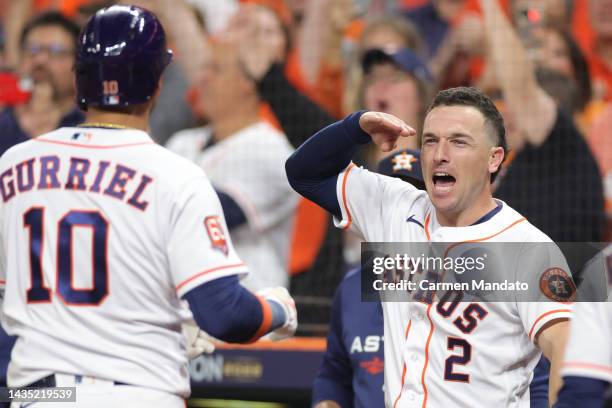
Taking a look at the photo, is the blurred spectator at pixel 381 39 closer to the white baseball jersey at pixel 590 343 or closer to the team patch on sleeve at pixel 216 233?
the team patch on sleeve at pixel 216 233

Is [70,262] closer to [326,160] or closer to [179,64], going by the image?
[326,160]

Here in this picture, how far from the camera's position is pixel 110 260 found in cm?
269

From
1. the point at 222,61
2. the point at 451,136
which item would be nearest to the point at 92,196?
the point at 451,136

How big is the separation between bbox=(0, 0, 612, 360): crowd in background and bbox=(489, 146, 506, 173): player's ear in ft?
6.55

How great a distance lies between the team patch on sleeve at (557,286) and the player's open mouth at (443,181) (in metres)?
0.35

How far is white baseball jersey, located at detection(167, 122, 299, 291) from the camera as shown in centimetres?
538

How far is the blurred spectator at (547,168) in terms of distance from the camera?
16.5ft

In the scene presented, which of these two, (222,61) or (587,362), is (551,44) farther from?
(587,362)

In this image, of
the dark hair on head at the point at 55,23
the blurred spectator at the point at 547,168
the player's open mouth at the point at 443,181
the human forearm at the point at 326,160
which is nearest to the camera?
the player's open mouth at the point at 443,181

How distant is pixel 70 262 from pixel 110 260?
4.1 inches

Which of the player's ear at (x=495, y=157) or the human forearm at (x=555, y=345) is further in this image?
the player's ear at (x=495, y=157)

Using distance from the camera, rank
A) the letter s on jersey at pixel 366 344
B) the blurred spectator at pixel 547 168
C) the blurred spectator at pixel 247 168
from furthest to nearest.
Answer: the blurred spectator at pixel 247 168 < the blurred spectator at pixel 547 168 < the letter s on jersey at pixel 366 344

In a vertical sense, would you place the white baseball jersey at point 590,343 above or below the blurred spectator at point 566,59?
below

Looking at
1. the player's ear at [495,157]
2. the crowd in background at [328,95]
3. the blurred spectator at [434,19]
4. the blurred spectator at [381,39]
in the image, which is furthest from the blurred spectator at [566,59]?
the player's ear at [495,157]
